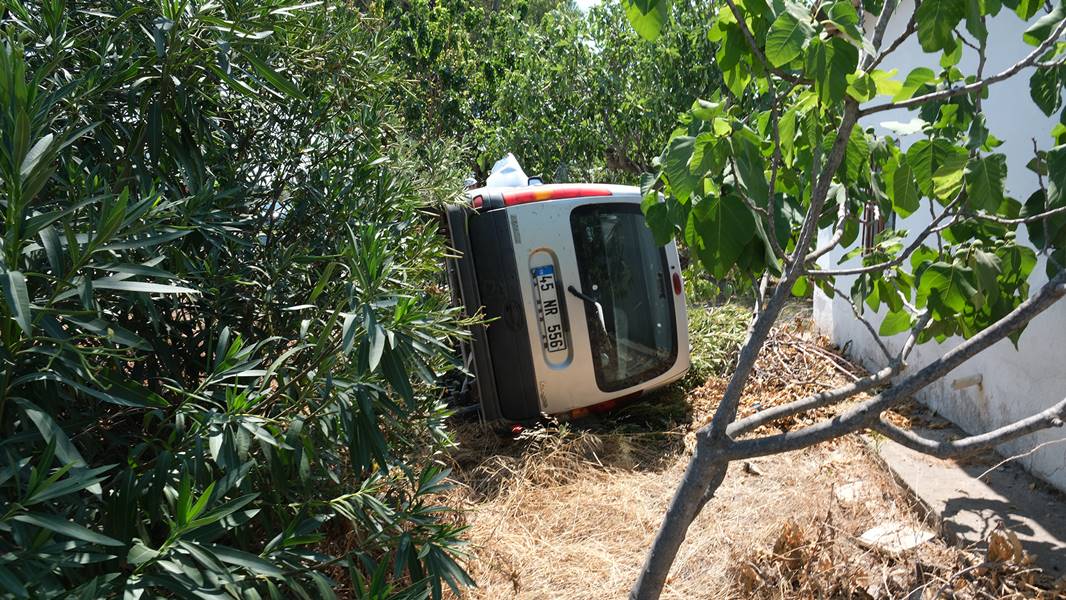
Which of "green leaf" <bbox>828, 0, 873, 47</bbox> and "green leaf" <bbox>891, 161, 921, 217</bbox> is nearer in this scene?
"green leaf" <bbox>828, 0, 873, 47</bbox>

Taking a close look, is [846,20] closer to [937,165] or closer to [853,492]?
[937,165]

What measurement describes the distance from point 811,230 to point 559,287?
3863 millimetres

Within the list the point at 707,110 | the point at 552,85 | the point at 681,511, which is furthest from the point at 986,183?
the point at 552,85

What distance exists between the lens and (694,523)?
15.8 feet

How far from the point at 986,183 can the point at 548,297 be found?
13.0 feet

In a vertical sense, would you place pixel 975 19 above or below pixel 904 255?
above

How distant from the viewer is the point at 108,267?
1.89 m

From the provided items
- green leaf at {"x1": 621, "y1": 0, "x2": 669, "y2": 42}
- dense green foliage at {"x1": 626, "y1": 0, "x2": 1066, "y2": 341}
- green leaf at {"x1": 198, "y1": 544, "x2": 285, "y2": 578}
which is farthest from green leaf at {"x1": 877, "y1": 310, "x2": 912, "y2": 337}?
green leaf at {"x1": 198, "y1": 544, "x2": 285, "y2": 578}

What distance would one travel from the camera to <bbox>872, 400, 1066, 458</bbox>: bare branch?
100.0 inches

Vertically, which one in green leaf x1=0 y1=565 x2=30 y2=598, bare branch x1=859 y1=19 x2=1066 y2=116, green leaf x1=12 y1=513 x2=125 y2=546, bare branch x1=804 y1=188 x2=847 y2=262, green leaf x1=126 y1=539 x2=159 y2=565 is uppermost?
bare branch x1=859 y1=19 x2=1066 y2=116

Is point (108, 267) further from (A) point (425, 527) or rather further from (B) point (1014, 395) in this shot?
(B) point (1014, 395)

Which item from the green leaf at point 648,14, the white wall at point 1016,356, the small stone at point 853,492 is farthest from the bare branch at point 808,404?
the white wall at point 1016,356

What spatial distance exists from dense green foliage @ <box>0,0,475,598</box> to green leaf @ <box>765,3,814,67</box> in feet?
4.02

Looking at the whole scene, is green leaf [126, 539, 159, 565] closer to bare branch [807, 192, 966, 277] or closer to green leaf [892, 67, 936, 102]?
bare branch [807, 192, 966, 277]
